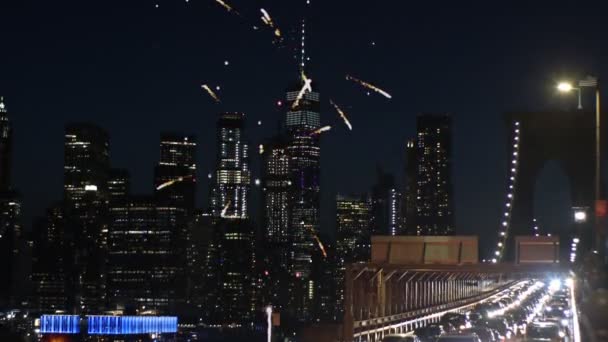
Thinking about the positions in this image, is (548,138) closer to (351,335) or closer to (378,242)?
(378,242)

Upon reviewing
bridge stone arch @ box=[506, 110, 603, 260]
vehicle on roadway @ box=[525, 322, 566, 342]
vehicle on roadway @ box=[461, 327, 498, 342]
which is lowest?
vehicle on roadway @ box=[461, 327, 498, 342]

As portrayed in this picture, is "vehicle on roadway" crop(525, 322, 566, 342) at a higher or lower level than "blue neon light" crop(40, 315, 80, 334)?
higher

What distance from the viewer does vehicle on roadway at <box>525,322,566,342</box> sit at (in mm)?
36650

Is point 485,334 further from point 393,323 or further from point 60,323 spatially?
point 60,323

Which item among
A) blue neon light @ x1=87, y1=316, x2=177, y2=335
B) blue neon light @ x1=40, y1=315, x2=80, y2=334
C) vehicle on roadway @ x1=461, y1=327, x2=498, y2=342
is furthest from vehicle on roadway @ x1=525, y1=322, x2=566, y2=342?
blue neon light @ x1=40, y1=315, x2=80, y2=334

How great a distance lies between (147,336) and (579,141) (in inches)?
3207

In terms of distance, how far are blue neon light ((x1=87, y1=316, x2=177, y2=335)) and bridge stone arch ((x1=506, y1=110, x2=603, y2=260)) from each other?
80298mm

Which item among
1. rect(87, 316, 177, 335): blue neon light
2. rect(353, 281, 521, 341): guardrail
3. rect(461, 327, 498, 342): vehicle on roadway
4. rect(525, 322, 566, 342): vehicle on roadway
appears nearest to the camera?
rect(525, 322, 566, 342): vehicle on roadway

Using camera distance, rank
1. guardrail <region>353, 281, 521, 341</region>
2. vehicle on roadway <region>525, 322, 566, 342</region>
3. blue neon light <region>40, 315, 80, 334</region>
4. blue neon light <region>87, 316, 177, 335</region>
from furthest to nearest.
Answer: blue neon light <region>87, 316, 177, 335</region>, blue neon light <region>40, 315, 80, 334</region>, guardrail <region>353, 281, 521, 341</region>, vehicle on roadway <region>525, 322, 566, 342</region>

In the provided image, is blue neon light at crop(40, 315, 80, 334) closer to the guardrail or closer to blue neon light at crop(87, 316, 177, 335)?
blue neon light at crop(87, 316, 177, 335)

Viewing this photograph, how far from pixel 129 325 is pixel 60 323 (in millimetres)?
10779

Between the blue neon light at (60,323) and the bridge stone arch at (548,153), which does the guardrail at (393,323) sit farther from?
the blue neon light at (60,323)

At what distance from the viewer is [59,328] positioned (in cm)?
18125

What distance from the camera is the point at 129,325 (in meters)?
182
